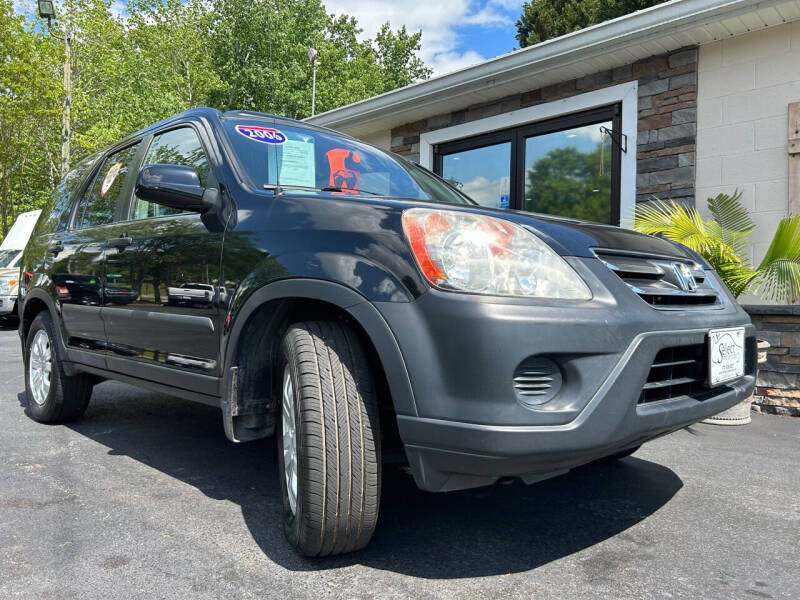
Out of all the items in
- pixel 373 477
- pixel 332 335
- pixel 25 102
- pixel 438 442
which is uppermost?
pixel 25 102

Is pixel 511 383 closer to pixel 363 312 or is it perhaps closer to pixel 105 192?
pixel 363 312

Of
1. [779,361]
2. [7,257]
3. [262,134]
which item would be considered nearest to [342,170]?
[262,134]

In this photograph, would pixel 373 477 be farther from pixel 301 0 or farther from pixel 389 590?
pixel 301 0

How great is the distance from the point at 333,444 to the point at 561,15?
878 inches

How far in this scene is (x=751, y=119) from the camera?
5.79m

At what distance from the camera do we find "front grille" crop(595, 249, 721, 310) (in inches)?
78.5

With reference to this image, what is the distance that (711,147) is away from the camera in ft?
19.7

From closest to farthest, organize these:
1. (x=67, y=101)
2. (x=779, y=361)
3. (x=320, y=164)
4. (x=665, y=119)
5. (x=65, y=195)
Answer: (x=320, y=164)
(x=65, y=195)
(x=779, y=361)
(x=665, y=119)
(x=67, y=101)

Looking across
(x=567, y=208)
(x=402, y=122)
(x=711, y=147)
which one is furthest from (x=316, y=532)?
(x=402, y=122)

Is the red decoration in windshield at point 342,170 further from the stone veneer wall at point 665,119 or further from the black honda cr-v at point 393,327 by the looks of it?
the stone veneer wall at point 665,119

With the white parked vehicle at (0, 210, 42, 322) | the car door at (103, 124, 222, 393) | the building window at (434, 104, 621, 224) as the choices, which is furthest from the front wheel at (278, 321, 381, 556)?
the white parked vehicle at (0, 210, 42, 322)

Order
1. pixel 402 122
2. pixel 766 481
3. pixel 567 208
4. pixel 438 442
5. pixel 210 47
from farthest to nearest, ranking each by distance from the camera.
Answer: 1. pixel 210 47
2. pixel 402 122
3. pixel 567 208
4. pixel 766 481
5. pixel 438 442

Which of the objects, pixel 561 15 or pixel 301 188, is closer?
pixel 301 188

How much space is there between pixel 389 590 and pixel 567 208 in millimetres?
6092
